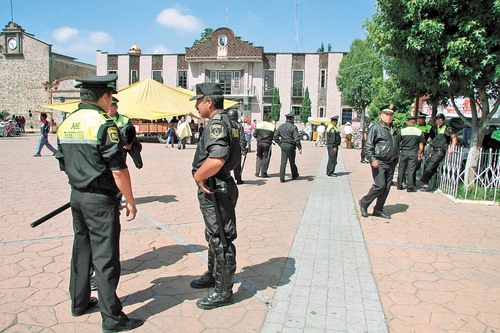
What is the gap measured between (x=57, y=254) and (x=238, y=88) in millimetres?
40140

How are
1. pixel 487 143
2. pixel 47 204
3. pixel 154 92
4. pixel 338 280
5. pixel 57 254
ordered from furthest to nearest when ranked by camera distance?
pixel 154 92, pixel 487 143, pixel 47 204, pixel 57 254, pixel 338 280

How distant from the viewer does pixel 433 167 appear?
29.1ft

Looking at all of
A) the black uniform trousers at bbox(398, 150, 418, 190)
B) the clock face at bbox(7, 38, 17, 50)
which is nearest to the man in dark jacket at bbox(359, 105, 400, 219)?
the black uniform trousers at bbox(398, 150, 418, 190)

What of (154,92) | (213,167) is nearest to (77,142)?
(213,167)

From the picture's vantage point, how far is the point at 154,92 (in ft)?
73.3

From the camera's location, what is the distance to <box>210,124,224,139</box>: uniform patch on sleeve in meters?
3.00

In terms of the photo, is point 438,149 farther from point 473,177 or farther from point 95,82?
point 95,82

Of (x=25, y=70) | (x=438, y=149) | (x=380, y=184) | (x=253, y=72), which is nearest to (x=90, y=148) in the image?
(x=380, y=184)

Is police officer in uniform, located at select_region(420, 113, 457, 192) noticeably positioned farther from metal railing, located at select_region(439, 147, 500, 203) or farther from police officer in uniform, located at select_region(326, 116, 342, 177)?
police officer in uniform, located at select_region(326, 116, 342, 177)

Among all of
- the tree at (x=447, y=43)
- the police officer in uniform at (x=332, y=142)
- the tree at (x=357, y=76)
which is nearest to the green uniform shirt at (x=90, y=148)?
the tree at (x=447, y=43)

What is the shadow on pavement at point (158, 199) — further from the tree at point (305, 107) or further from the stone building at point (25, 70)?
the stone building at point (25, 70)

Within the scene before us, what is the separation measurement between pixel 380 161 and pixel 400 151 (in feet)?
9.68

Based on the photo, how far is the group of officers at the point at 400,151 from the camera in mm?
6215

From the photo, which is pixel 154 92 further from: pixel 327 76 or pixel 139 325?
pixel 327 76
